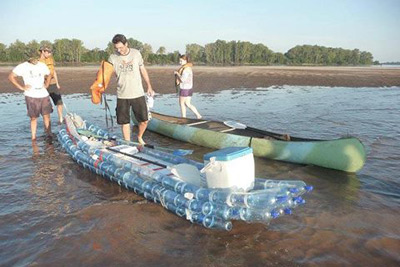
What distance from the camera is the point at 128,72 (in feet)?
20.2

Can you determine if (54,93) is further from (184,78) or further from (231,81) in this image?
(231,81)

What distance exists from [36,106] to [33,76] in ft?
2.39

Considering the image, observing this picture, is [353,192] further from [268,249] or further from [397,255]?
[268,249]

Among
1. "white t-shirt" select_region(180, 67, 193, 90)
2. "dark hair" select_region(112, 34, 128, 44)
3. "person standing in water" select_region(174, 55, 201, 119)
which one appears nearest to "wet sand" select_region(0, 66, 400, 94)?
"person standing in water" select_region(174, 55, 201, 119)

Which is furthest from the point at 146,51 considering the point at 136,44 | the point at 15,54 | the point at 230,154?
the point at 230,154

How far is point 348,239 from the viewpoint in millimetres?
3672

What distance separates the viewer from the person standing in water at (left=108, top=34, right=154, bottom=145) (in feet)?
19.9

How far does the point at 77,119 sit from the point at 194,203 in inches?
206

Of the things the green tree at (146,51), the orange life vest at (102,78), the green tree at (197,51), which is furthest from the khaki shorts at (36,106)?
the green tree at (197,51)

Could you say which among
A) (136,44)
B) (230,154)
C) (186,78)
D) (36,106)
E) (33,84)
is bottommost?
(230,154)

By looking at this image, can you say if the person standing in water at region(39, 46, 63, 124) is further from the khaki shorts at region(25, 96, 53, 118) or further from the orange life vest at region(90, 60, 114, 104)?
the orange life vest at region(90, 60, 114, 104)

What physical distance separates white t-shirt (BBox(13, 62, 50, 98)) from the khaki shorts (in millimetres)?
100

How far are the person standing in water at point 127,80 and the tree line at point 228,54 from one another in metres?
82.1

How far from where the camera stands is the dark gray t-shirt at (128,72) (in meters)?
6.07
